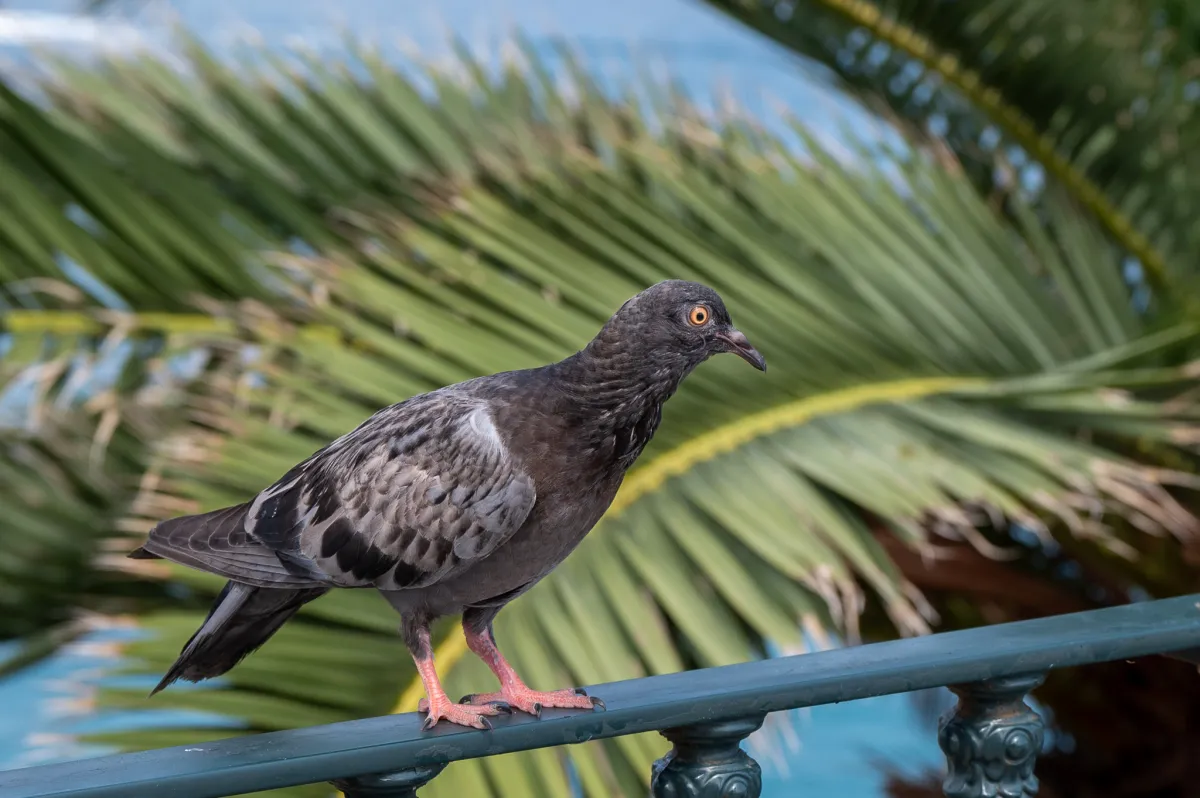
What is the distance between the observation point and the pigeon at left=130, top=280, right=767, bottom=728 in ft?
4.57

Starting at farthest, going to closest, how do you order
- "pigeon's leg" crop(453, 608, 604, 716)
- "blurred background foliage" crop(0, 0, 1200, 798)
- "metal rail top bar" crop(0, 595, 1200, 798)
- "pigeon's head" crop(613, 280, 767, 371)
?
"blurred background foliage" crop(0, 0, 1200, 798) < "pigeon's leg" crop(453, 608, 604, 716) < "pigeon's head" crop(613, 280, 767, 371) < "metal rail top bar" crop(0, 595, 1200, 798)

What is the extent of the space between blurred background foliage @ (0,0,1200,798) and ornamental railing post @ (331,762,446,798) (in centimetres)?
47

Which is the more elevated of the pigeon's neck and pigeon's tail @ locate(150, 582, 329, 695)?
the pigeon's neck

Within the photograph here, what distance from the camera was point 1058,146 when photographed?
3883mm

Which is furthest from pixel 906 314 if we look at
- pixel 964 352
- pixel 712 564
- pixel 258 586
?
pixel 258 586

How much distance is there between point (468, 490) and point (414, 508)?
64mm

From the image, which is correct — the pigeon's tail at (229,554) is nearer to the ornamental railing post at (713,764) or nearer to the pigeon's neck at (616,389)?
the pigeon's neck at (616,389)

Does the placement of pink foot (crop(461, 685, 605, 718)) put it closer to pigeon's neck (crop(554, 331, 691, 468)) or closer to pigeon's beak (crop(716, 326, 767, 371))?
pigeon's neck (crop(554, 331, 691, 468))

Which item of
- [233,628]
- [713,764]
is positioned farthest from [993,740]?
[233,628]

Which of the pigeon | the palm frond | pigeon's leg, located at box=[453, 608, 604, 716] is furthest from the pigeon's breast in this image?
the palm frond

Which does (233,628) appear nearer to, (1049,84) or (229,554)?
(229,554)

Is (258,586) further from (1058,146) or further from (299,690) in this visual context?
(1058,146)

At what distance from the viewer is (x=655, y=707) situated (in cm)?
141

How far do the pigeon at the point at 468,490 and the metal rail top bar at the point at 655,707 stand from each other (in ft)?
0.16
